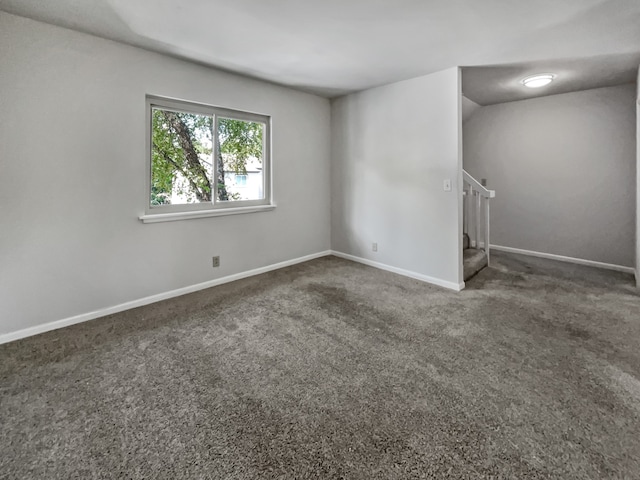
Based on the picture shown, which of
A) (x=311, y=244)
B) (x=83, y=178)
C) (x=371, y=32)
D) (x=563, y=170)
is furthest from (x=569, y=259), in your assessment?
(x=83, y=178)

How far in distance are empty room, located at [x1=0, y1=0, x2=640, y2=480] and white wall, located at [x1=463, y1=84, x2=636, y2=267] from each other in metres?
0.03

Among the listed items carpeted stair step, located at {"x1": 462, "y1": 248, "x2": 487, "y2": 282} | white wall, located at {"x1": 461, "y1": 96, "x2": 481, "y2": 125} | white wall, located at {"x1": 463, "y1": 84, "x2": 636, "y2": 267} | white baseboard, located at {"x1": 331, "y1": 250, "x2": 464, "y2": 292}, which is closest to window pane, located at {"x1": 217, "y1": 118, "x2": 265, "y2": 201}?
white baseboard, located at {"x1": 331, "y1": 250, "x2": 464, "y2": 292}

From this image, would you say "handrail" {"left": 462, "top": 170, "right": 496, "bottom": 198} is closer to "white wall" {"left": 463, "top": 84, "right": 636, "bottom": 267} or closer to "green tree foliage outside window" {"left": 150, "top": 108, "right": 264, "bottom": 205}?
"white wall" {"left": 463, "top": 84, "right": 636, "bottom": 267}

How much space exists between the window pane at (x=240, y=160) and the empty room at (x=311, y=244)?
0.03m

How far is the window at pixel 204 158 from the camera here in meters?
3.15

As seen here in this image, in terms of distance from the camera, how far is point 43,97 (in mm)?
2408

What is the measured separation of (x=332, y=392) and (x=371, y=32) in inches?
103

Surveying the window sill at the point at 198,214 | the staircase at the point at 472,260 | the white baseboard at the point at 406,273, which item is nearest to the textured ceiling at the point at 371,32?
the window sill at the point at 198,214

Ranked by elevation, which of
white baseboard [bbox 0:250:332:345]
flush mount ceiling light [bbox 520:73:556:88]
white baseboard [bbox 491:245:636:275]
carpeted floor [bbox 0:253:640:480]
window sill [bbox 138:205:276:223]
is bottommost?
carpeted floor [bbox 0:253:640:480]

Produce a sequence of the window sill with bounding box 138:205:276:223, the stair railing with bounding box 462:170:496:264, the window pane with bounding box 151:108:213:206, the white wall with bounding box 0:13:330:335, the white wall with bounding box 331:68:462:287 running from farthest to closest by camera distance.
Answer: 1. the stair railing with bounding box 462:170:496:264
2. the white wall with bounding box 331:68:462:287
3. the window pane with bounding box 151:108:213:206
4. the window sill with bounding box 138:205:276:223
5. the white wall with bounding box 0:13:330:335

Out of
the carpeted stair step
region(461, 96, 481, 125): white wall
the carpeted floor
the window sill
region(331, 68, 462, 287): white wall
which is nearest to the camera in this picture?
the carpeted floor

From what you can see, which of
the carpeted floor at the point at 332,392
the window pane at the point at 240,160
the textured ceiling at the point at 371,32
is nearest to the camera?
the carpeted floor at the point at 332,392

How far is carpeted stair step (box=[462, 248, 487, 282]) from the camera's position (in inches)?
150

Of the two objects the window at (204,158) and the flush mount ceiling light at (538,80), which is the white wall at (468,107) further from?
the window at (204,158)
